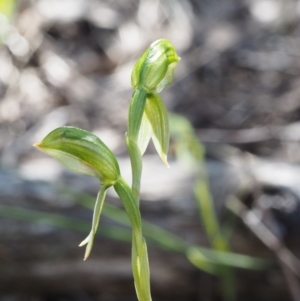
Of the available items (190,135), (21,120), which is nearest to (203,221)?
(190,135)

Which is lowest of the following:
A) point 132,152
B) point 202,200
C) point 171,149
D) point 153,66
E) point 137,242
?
point 137,242

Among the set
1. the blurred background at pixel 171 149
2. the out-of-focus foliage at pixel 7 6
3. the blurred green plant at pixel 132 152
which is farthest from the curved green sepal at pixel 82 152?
the out-of-focus foliage at pixel 7 6

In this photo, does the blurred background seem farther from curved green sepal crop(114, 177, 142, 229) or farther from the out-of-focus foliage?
curved green sepal crop(114, 177, 142, 229)

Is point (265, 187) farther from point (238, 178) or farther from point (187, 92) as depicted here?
point (187, 92)

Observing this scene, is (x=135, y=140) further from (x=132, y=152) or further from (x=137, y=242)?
(x=137, y=242)

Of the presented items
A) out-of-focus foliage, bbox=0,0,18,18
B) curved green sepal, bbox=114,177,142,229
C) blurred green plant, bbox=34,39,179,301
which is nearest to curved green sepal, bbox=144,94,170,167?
blurred green plant, bbox=34,39,179,301

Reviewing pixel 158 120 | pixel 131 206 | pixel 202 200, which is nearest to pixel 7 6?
pixel 202 200
